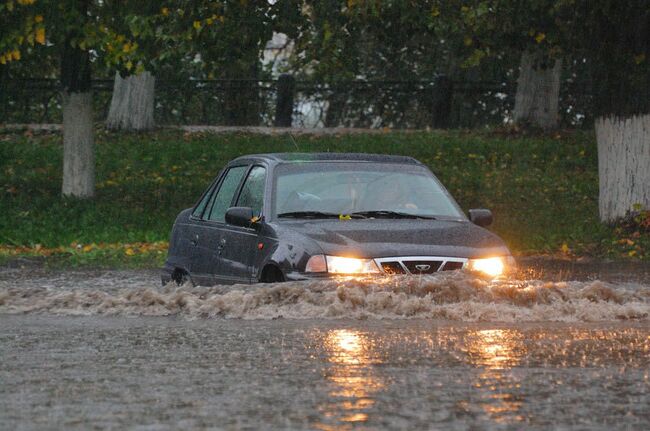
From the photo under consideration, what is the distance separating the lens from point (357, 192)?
1212cm

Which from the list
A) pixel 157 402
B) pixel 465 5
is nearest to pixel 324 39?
pixel 465 5

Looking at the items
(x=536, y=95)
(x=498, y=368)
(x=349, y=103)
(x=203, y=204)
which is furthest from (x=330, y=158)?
(x=349, y=103)

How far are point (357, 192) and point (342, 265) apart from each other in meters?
1.42

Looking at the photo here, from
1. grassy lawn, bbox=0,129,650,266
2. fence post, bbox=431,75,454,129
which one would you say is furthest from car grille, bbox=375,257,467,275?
fence post, bbox=431,75,454,129

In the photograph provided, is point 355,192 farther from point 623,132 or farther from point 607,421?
point 623,132

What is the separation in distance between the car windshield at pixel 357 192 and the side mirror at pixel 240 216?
0.76ft

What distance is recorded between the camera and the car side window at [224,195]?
1286cm

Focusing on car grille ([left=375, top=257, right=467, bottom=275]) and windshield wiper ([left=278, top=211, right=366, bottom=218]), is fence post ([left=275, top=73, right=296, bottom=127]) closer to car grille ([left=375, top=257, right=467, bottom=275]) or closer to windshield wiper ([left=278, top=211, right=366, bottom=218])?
windshield wiper ([left=278, top=211, right=366, bottom=218])

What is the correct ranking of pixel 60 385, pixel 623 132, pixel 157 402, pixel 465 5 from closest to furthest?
pixel 157 402 < pixel 60 385 < pixel 623 132 < pixel 465 5

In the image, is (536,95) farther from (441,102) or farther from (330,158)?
(330,158)

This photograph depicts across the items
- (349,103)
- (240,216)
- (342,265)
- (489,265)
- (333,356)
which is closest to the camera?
(333,356)

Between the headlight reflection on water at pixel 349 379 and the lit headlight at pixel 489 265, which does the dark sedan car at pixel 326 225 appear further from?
the headlight reflection on water at pixel 349 379

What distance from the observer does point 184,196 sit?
87.1 feet

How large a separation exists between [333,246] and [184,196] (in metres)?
15.9
